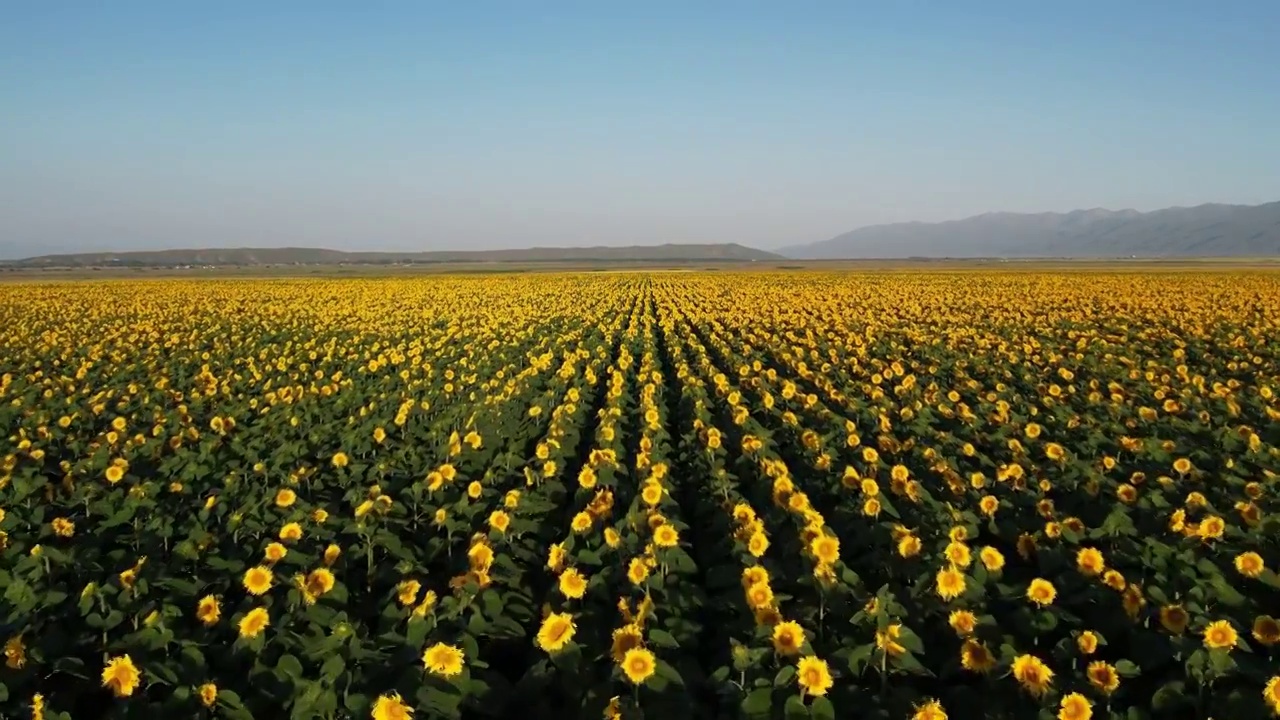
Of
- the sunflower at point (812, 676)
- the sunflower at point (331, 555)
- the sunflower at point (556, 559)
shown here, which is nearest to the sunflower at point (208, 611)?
the sunflower at point (331, 555)

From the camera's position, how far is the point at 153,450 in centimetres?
906

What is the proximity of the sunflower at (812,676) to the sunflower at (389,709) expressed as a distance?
6.05ft

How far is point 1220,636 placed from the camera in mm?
3512

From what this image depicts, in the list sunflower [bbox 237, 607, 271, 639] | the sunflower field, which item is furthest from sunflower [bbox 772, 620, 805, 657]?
sunflower [bbox 237, 607, 271, 639]

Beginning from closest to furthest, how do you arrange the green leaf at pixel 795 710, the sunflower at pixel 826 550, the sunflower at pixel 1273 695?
the sunflower at pixel 1273 695, the green leaf at pixel 795 710, the sunflower at pixel 826 550

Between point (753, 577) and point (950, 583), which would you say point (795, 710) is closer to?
point (753, 577)

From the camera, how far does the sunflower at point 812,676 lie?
3.47 meters

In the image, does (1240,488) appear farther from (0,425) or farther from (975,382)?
(0,425)

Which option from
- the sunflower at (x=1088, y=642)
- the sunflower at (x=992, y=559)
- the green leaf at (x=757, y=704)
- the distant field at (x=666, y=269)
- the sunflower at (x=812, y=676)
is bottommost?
the green leaf at (x=757, y=704)

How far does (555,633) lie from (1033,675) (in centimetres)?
238

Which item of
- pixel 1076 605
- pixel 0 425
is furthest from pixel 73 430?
pixel 1076 605

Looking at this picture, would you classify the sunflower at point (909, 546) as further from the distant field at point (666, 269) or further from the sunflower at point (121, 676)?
the distant field at point (666, 269)

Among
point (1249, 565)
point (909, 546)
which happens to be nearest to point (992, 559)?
point (909, 546)

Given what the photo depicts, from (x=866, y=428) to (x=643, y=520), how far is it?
16.9 ft
